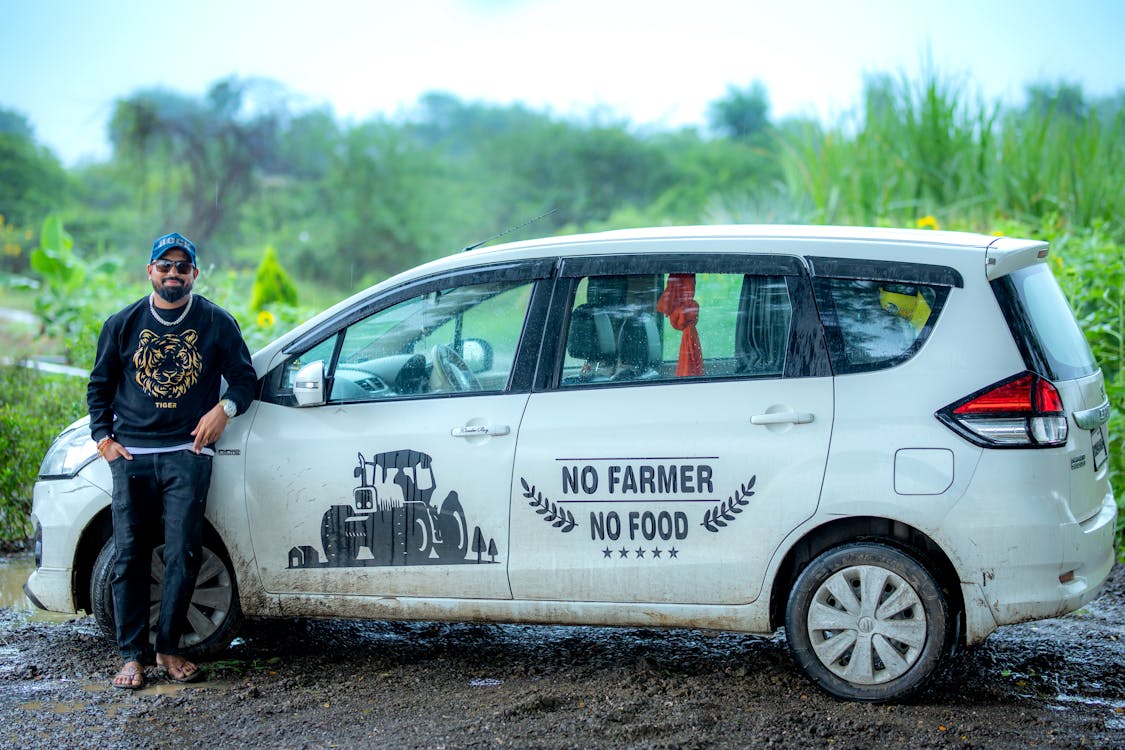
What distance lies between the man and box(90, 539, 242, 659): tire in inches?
6.2

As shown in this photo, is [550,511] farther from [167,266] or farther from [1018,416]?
[167,266]

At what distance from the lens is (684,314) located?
14.8ft

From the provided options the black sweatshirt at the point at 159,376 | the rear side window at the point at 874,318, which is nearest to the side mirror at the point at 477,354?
the black sweatshirt at the point at 159,376

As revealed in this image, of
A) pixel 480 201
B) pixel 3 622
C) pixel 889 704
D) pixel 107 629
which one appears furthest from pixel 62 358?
pixel 480 201

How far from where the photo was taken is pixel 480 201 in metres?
32.9

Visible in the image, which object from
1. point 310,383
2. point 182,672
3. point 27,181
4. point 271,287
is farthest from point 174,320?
point 27,181

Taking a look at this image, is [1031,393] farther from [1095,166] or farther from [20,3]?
[20,3]

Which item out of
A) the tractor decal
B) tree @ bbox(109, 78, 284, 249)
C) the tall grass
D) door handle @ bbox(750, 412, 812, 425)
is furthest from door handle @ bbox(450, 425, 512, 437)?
tree @ bbox(109, 78, 284, 249)

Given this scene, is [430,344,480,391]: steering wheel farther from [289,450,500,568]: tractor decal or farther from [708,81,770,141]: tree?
[708,81,770,141]: tree

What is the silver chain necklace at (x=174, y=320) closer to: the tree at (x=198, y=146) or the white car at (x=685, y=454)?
Result: the white car at (x=685, y=454)

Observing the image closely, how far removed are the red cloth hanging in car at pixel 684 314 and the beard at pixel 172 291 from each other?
1.95 meters

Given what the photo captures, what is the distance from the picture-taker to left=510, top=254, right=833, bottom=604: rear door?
4324 millimetres

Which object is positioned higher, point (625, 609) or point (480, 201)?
point (480, 201)

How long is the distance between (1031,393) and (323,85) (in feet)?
104
